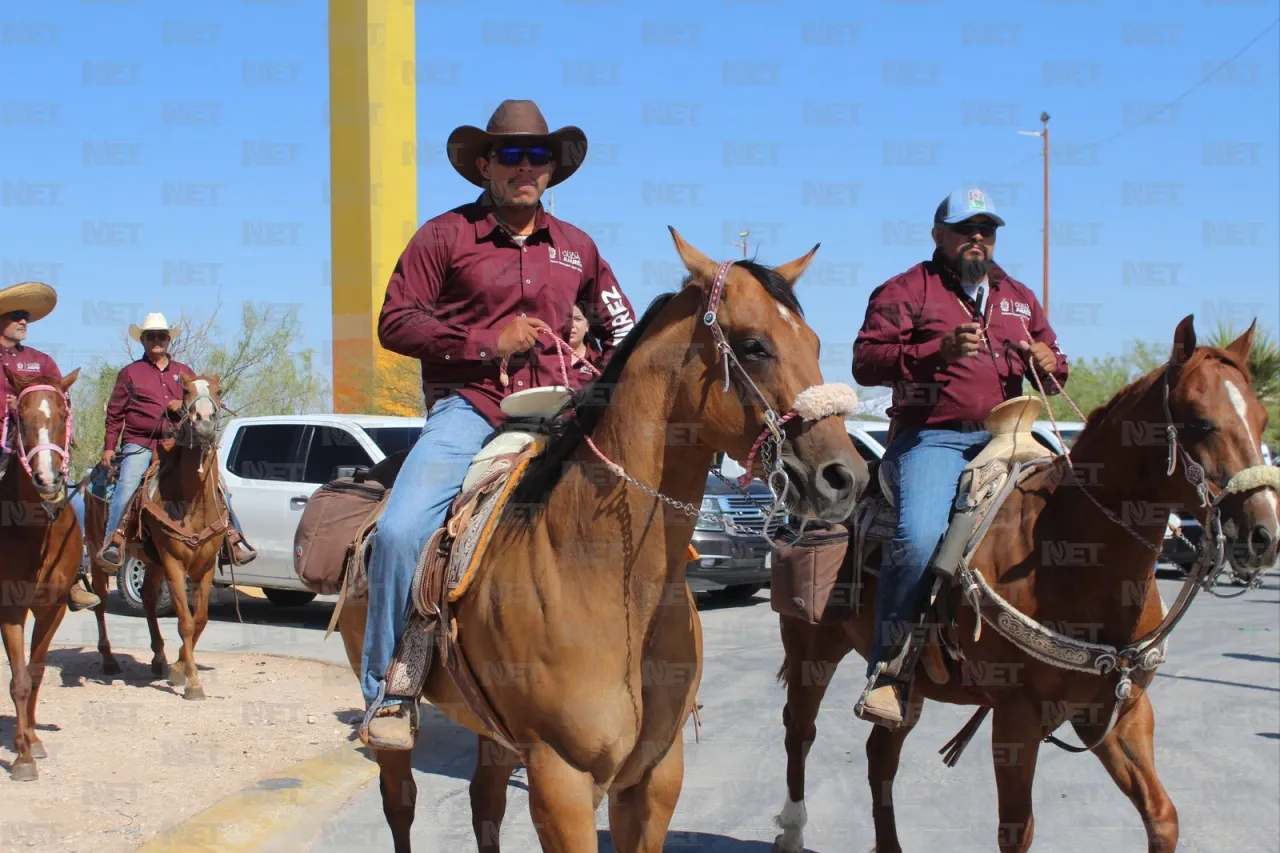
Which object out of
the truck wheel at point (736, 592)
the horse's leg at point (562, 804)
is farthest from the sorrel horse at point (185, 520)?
the truck wheel at point (736, 592)

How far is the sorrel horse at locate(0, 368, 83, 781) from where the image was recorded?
24.0ft

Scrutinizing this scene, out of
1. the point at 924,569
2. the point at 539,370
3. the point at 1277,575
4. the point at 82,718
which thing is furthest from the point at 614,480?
the point at 1277,575

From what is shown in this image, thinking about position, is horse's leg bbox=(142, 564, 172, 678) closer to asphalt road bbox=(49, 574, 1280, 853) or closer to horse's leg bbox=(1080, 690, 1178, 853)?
asphalt road bbox=(49, 574, 1280, 853)

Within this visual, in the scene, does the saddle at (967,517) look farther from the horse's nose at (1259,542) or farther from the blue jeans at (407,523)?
the blue jeans at (407,523)

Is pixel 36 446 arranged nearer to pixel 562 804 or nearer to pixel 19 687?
pixel 19 687

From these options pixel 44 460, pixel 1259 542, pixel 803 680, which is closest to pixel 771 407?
pixel 1259 542

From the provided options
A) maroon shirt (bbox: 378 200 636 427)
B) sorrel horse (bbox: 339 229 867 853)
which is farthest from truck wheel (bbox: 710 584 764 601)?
sorrel horse (bbox: 339 229 867 853)

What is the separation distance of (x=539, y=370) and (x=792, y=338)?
Result: 1.49 meters

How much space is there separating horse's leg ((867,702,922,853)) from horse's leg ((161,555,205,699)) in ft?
19.5

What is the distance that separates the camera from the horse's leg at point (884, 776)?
5.54 m

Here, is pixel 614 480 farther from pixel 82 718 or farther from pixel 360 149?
pixel 360 149

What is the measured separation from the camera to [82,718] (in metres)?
8.59

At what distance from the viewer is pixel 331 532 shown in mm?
4941

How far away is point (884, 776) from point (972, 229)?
2.71m
